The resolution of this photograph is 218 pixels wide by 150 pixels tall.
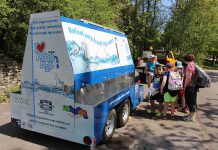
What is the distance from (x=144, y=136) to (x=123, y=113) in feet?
2.70

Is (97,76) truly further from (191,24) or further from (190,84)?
(191,24)

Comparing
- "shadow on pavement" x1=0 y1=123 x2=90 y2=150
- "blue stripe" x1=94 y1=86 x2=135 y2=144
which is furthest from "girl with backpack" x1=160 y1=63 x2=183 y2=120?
"shadow on pavement" x1=0 y1=123 x2=90 y2=150

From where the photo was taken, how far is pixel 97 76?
6332 millimetres

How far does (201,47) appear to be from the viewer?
3131cm

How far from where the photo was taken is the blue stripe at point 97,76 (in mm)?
5386

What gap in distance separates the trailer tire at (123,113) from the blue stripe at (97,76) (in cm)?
74

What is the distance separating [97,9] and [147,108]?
6324 millimetres

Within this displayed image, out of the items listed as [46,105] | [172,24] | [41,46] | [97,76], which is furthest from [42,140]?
[172,24]

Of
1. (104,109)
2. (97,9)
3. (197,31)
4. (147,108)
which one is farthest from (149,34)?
(104,109)

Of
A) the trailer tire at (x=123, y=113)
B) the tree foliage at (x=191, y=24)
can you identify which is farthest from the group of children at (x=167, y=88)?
the tree foliage at (x=191, y=24)

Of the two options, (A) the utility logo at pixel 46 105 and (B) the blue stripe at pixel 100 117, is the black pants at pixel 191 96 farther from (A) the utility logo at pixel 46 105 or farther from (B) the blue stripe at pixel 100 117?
(A) the utility logo at pixel 46 105

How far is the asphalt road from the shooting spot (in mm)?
5824

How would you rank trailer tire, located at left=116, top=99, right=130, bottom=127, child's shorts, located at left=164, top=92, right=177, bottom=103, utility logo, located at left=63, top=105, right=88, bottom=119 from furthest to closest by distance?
child's shorts, located at left=164, top=92, right=177, bottom=103
trailer tire, located at left=116, top=99, right=130, bottom=127
utility logo, located at left=63, top=105, right=88, bottom=119

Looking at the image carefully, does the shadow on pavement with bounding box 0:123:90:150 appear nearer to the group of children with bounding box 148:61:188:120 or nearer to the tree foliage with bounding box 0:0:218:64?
the group of children with bounding box 148:61:188:120
